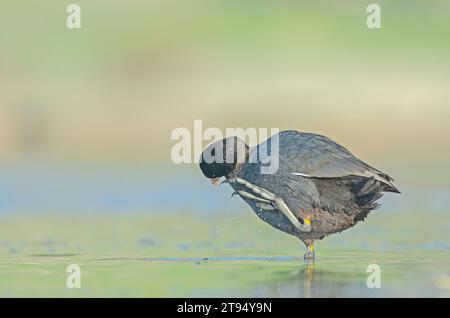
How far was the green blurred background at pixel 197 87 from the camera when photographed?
18.5 metres

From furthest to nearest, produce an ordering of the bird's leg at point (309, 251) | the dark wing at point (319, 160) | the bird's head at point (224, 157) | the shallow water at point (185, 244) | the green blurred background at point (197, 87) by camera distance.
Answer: the green blurred background at point (197, 87)
the bird's head at point (224, 157)
the bird's leg at point (309, 251)
the dark wing at point (319, 160)
the shallow water at point (185, 244)

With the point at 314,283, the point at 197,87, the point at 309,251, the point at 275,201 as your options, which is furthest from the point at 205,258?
the point at 197,87

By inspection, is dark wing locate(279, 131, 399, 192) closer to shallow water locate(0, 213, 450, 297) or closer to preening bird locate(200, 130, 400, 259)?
preening bird locate(200, 130, 400, 259)

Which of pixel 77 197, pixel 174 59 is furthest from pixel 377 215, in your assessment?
pixel 174 59

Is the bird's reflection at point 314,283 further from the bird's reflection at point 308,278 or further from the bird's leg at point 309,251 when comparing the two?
the bird's leg at point 309,251

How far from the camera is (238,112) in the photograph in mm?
19766

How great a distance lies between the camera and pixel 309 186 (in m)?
10.6

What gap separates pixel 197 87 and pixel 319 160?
33.6ft

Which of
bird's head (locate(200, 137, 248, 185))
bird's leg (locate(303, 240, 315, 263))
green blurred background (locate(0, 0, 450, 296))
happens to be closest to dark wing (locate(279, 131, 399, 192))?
bird's head (locate(200, 137, 248, 185))

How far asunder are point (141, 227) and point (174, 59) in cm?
849

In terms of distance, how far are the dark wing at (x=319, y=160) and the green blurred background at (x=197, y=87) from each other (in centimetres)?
538

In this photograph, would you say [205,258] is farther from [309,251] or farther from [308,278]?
[308,278]

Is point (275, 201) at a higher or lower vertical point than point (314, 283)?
higher

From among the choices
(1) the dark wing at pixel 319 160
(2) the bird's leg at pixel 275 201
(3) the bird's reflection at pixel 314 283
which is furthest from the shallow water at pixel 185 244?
(1) the dark wing at pixel 319 160
